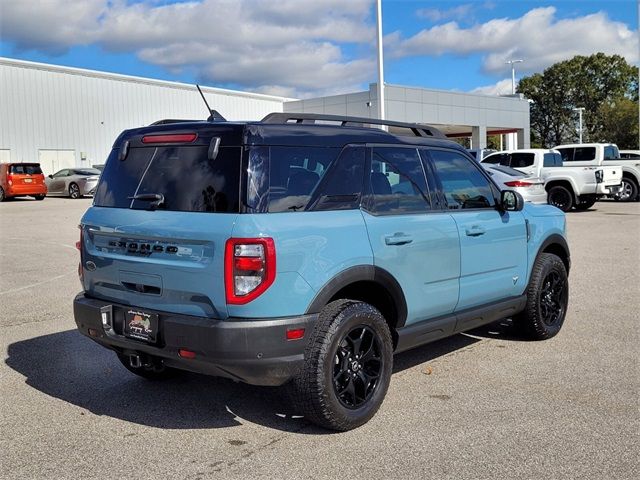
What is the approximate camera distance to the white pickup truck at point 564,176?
1845cm

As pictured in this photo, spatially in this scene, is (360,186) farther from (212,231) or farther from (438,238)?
(212,231)

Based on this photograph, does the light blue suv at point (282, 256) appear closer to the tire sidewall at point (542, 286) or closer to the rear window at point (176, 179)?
the rear window at point (176, 179)

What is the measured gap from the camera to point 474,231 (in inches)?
193

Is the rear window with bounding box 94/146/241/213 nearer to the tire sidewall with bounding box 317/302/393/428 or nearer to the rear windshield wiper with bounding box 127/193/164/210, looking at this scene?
→ the rear windshield wiper with bounding box 127/193/164/210

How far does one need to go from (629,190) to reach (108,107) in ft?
101

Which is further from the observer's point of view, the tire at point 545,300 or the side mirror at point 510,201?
the tire at point 545,300

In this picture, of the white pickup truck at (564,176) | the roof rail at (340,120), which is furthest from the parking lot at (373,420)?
the white pickup truck at (564,176)

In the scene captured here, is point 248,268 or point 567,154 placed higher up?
point 567,154

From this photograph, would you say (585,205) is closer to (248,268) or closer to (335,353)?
(335,353)

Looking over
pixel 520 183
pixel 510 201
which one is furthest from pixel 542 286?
pixel 520 183

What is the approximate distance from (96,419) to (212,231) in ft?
5.38

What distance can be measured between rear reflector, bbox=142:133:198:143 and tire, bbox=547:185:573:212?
1652 cm

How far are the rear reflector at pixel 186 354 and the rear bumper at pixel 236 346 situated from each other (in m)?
0.02

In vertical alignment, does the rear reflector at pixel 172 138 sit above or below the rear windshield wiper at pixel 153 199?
above
